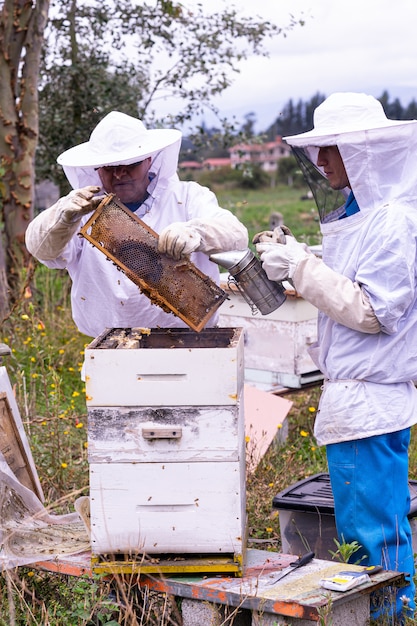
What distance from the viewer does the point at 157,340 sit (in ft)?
10.5

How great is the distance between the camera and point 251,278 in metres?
3.07

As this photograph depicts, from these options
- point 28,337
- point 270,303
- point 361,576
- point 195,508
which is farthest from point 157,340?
point 28,337

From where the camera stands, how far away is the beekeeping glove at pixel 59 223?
9.89ft

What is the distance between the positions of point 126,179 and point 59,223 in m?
0.34

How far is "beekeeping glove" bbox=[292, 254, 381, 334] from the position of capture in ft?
9.21

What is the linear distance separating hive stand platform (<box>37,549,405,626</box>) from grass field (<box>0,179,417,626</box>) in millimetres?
70

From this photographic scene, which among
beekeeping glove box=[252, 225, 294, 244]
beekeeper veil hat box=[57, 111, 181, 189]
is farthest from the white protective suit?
beekeeper veil hat box=[57, 111, 181, 189]

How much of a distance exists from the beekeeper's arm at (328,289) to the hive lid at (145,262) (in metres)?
0.32

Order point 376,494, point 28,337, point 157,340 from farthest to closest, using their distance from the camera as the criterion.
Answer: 1. point 28,337
2. point 157,340
3. point 376,494

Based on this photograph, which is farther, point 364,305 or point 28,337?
point 28,337

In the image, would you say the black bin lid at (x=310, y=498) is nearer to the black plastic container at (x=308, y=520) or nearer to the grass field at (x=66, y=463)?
the black plastic container at (x=308, y=520)

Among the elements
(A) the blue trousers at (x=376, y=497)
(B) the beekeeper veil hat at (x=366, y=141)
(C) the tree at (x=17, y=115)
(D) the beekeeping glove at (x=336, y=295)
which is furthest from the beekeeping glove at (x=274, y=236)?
(C) the tree at (x=17, y=115)

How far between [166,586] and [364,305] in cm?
114

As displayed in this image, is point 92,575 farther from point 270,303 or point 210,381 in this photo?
point 270,303
